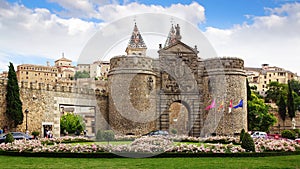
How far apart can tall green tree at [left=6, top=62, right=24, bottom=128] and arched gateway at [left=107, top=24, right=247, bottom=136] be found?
749 cm

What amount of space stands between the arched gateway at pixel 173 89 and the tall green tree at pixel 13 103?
7.49 m

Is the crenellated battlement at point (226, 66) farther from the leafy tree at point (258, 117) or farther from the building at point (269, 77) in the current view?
the building at point (269, 77)

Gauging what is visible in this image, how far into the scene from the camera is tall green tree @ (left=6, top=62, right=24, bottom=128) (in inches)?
1067

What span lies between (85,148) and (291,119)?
5528cm

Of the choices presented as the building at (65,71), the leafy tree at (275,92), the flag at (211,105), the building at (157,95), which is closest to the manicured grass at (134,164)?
the building at (157,95)

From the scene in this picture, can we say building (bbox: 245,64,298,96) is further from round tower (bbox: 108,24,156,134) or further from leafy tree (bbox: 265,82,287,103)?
round tower (bbox: 108,24,156,134)

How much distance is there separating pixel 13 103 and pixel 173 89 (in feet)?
42.1

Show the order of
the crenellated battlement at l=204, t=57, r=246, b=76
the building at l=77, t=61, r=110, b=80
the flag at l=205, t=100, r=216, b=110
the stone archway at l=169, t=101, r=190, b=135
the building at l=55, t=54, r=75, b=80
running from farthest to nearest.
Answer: the building at l=55, t=54, r=75, b=80
the stone archway at l=169, t=101, r=190, b=135
the crenellated battlement at l=204, t=57, r=246, b=76
the flag at l=205, t=100, r=216, b=110
the building at l=77, t=61, r=110, b=80

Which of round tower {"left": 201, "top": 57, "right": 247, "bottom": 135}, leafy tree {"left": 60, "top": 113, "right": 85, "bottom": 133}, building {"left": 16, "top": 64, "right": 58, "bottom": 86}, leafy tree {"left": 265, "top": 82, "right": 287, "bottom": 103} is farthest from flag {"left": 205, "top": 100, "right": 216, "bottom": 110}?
building {"left": 16, "top": 64, "right": 58, "bottom": 86}

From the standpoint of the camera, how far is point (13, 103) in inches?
1068

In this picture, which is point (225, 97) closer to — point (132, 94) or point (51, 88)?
point (132, 94)

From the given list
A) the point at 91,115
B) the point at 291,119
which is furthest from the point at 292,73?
the point at 91,115

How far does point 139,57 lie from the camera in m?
31.8

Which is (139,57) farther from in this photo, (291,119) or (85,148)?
(291,119)
